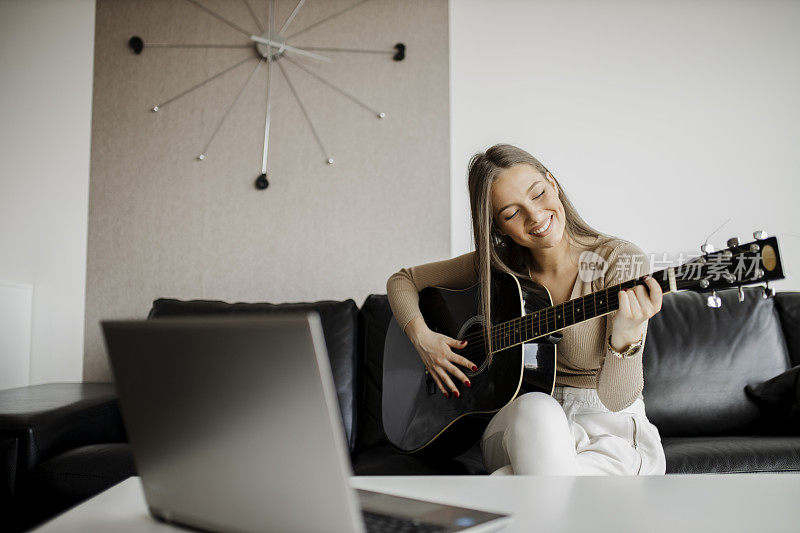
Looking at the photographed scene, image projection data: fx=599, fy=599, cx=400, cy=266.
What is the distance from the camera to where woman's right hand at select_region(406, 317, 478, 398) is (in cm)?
156

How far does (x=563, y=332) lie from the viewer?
146 cm

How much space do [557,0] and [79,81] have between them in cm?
204

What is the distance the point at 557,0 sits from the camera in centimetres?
246

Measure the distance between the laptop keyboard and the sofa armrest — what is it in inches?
50.6

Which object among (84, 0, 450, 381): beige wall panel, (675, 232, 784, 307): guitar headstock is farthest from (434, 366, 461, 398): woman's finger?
(84, 0, 450, 381): beige wall panel

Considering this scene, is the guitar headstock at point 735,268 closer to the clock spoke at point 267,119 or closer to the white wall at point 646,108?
the white wall at point 646,108

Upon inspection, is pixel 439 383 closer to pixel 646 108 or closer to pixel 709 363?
pixel 709 363

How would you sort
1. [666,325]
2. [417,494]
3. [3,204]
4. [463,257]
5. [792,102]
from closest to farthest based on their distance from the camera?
[417,494], [463,257], [666,325], [792,102], [3,204]

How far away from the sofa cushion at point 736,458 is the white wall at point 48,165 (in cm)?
223

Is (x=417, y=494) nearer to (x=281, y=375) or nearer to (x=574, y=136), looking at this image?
(x=281, y=375)

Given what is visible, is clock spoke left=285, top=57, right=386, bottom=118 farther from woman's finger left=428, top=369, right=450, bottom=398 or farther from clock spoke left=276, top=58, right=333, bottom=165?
woman's finger left=428, top=369, right=450, bottom=398

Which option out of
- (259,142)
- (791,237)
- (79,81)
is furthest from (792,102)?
(79,81)

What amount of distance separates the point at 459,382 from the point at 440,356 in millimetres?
85

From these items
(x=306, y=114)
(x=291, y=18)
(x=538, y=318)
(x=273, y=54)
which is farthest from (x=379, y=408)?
(x=291, y=18)
